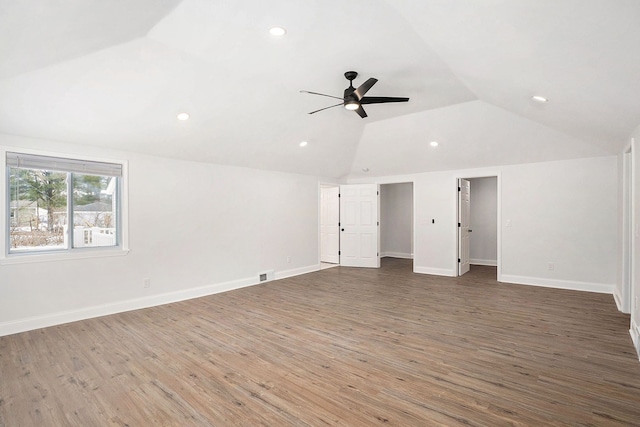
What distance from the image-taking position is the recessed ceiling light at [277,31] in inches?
108

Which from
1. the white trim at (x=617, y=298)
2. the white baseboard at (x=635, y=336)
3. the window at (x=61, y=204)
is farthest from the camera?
the white trim at (x=617, y=298)

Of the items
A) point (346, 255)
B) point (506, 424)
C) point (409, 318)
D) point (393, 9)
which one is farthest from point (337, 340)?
point (346, 255)

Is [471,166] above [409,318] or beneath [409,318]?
above

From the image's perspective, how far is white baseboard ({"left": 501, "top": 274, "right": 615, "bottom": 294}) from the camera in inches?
210

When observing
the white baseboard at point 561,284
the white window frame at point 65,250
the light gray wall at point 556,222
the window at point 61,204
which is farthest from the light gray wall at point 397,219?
the window at point 61,204

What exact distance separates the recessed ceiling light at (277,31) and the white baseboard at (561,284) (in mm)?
5814

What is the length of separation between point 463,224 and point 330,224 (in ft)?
10.5

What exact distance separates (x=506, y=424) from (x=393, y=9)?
2.98m

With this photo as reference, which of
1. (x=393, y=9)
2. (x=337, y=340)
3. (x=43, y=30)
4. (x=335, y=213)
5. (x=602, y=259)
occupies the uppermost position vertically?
(x=393, y=9)

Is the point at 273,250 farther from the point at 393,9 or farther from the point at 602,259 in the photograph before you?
the point at 602,259

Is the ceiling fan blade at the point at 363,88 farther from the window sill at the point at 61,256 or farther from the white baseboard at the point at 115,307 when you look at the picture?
the white baseboard at the point at 115,307

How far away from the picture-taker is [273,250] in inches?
261

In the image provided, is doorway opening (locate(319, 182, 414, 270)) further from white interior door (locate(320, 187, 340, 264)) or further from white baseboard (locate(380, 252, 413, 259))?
white baseboard (locate(380, 252, 413, 259))

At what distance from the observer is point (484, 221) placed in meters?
8.27
